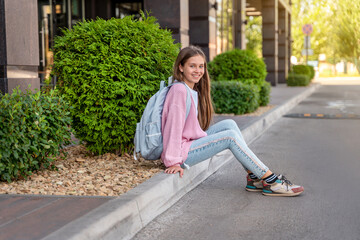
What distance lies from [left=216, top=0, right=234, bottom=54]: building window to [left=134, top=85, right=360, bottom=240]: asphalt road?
12.0 metres

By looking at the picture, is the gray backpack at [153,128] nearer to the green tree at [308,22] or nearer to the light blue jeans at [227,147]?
the light blue jeans at [227,147]

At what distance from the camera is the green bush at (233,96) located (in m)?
10.9

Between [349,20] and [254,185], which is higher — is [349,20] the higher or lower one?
the higher one

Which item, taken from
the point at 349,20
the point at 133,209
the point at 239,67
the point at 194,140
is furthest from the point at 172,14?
the point at 349,20

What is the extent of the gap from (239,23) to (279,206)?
1770 centimetres

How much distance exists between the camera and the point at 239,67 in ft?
40.7

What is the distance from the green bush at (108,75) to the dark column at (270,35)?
23.6 meters

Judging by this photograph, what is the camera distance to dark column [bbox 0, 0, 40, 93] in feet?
18.2

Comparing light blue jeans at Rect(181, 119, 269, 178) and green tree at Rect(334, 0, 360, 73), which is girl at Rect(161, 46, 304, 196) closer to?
light blue jeans at Rect(181, 119, 269, 178)

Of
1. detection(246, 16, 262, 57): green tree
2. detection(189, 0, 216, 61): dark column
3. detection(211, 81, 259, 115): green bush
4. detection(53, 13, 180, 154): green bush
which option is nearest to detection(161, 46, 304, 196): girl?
detection(53, 13, 180, 154): green bush

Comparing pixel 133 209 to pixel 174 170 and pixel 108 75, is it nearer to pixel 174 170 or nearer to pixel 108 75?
pixel 174 170

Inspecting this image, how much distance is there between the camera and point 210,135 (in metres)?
4.84

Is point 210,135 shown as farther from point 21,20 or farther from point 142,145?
point 21,20

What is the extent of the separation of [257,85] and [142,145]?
7866mm
